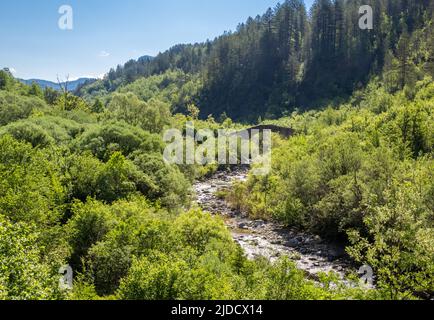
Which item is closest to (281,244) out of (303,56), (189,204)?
(189,204)

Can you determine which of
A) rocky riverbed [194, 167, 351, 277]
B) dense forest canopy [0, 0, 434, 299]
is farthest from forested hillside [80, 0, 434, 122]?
rocky riverbed [194, 167, 351, 277]

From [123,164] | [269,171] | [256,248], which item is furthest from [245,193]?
[123,164]

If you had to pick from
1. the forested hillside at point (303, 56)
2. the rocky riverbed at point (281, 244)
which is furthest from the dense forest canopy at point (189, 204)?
the forested hillside at point (303, 56)

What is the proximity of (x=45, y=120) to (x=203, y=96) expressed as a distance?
11097cm

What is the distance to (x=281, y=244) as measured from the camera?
41.9 meters

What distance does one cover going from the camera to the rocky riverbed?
36.2 meters

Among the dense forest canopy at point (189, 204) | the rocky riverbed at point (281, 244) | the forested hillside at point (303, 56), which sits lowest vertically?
the rocky riverbed at point (281, 244)

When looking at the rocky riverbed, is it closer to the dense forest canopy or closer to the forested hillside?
the dense forest canopy

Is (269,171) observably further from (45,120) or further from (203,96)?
(203,96)

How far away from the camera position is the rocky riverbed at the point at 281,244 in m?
36.2

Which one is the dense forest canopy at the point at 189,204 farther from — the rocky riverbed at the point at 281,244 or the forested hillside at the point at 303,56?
the forested hillside at the point at 303,56

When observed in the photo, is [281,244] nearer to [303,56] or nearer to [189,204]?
[189,204]

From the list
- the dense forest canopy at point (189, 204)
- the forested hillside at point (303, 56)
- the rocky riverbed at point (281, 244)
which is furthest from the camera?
the forested hillside at point (303, 56)

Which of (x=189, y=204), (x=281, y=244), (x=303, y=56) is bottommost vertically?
(x=281, y=244)
